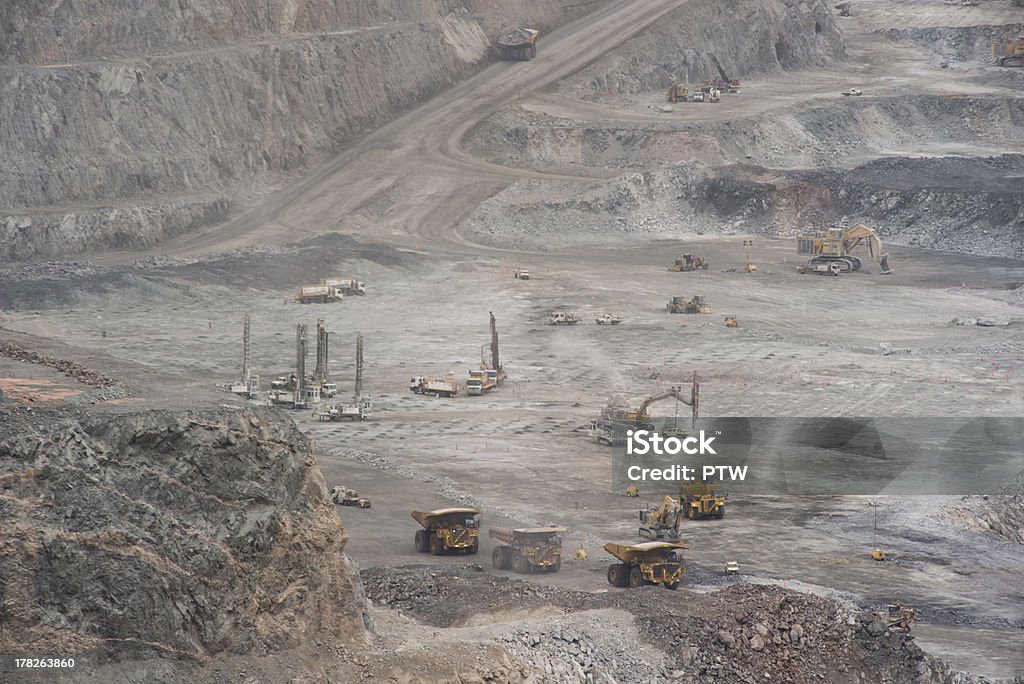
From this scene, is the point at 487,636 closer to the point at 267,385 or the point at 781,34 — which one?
the point at 267,385

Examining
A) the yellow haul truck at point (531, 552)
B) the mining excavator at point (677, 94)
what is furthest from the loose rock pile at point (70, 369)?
the mining excavator at point (677, 94)

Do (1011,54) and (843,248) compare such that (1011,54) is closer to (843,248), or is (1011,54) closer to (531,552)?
(843,248)

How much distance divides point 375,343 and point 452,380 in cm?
805

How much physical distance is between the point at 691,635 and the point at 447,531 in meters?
10.3

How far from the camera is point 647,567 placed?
36750 millimetres

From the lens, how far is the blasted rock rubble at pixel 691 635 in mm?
29031

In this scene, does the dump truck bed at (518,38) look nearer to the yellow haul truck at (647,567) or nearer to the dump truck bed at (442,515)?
the dump truck bed at (442,515)

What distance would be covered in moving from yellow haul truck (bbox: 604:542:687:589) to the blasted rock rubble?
3212 millimetres

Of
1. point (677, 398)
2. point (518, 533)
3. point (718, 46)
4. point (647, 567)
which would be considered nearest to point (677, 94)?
point (718, 46)

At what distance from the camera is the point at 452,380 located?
62.1m

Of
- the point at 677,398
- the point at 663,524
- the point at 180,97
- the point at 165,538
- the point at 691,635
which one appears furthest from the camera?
the point at 180,97

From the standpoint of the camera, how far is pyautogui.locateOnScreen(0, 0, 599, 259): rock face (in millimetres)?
84250

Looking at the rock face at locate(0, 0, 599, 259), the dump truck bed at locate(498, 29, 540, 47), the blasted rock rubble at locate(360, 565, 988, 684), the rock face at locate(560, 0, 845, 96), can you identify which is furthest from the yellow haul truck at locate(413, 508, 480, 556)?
the dump truck bed at locate(498, 29, 540, 47)

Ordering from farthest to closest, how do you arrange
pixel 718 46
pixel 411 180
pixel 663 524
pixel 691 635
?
pixel 718 46 < pixel 411 180 < pixel 663 524 < pixel 691 635
